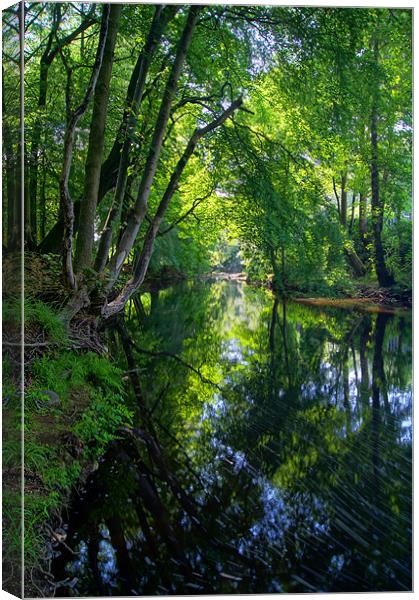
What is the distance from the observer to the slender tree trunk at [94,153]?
374 cm

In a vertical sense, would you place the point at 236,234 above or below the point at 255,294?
above

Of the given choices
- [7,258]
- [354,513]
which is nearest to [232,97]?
[7,258]

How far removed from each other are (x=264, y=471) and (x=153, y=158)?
2.52m

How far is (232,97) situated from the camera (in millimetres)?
3832

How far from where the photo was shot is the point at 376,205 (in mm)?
3424

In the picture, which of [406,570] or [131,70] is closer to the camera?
[406,570]

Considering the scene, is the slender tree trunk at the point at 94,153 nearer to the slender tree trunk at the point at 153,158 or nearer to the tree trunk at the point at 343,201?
the slender tree trunk at the point at 153,158

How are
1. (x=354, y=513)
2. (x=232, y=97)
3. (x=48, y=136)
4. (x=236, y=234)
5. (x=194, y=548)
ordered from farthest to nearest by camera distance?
(x=236, y=234), (x=232, y=97), (x=48, y=136), (x=354, y=513), (x=194, y=548)

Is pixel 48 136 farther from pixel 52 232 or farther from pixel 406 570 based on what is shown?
pixel 406 570

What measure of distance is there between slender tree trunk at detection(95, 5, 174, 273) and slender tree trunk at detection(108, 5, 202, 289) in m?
0.12

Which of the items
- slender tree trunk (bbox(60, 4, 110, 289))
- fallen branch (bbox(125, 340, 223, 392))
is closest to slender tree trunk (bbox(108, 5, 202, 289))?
slender tree trunk (bbox(60, 4, 110, 289))

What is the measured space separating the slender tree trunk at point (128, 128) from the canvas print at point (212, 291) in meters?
0.02

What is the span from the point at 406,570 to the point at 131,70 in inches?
155

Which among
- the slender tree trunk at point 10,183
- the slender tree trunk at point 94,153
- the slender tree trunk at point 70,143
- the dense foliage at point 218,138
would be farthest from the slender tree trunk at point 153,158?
the slender tree trunk at point 10,183
